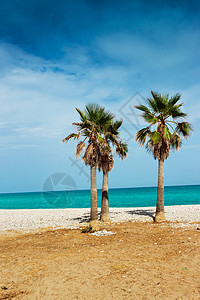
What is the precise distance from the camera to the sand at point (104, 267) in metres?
5.99

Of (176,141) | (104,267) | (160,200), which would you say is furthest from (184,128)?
(104,267)

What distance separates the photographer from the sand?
599 cm

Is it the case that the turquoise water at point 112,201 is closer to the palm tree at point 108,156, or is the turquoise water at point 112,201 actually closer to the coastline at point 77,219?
the coastline at point 77,219

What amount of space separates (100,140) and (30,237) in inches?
290

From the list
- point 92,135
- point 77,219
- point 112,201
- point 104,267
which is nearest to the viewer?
point 104,267

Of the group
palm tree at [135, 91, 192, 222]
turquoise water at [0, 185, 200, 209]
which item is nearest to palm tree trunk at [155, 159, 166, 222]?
palm tree at [135, 91, 192, 222]

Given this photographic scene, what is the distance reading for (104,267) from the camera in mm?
7715

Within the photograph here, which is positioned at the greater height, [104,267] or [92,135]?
[92,135]

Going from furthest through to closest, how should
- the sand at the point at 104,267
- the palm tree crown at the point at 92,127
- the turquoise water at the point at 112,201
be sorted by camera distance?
the turquoise water at the point at 112,201 → the palm tree crown at the point at 92,127 → the sand at the point at 104,267

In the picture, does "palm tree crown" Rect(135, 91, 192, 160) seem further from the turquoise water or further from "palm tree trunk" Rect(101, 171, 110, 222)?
the turquoise water

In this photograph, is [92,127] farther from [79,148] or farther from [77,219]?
[77,219]

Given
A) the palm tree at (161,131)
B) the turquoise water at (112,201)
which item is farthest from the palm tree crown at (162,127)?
the turquoise water at (112,201)

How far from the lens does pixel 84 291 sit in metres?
6.07

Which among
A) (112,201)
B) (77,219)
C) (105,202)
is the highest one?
(105,202)
